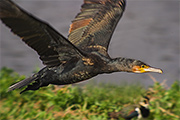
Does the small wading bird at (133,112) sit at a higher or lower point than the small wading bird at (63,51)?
lower

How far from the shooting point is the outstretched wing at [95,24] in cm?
483

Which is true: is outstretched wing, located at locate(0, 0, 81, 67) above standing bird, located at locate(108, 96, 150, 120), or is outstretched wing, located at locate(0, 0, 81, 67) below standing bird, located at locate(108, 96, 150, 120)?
above

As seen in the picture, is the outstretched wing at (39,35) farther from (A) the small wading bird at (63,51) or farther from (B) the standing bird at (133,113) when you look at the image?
(B) the standing bird at (133,113)

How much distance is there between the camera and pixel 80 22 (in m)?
5.26

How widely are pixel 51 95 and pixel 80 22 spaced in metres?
1.02

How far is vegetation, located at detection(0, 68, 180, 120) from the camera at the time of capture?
205 inches

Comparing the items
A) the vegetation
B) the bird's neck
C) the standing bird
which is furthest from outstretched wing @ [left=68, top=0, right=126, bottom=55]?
the standing bird

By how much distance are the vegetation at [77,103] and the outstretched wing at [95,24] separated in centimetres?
83

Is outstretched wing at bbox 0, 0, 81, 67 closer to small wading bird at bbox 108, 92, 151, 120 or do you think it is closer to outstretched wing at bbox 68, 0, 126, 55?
outstretched wing at bbox 68, 0, 126, 55

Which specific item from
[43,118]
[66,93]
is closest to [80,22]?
[66,93]

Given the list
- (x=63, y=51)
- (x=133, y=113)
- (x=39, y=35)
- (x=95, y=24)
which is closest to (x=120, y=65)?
A: (x=63, y=51)

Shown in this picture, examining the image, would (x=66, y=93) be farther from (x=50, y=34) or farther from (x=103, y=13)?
(x=50, y=34)

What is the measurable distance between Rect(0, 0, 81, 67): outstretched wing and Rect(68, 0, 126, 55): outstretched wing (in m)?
0.46

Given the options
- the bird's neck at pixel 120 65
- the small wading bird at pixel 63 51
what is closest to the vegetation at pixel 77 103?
the small wading bird at pixel 63 51
